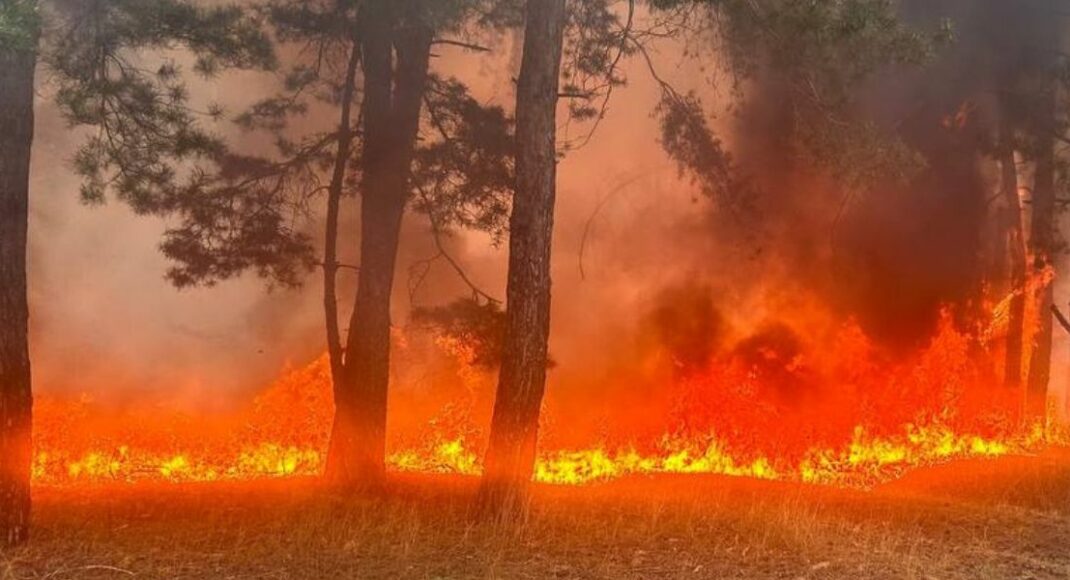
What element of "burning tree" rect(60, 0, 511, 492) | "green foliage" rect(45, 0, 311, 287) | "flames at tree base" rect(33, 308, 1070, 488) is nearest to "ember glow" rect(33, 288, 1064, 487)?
"flames at tree base" rect(33, 308, 1070, 488)

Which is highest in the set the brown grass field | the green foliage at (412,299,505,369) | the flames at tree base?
the green foliage at (412,299,505,369)

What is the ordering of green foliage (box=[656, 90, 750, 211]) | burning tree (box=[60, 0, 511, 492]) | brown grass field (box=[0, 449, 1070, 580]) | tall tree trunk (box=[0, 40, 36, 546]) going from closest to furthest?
1. brown grass field (box=[0, 449, 1070, 580])
2. tall tree trunk (box=[0, 40, 36, 546])
3. burning tree (box=[60, 0, 511, 492])
4. green foliage (box=[656, 90, 750, 211])

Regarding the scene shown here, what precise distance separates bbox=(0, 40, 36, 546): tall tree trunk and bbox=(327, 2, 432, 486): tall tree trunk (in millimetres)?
4751

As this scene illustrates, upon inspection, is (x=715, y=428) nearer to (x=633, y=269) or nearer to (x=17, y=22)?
(x=633, y=269)

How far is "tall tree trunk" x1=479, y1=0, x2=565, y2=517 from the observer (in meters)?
9.57

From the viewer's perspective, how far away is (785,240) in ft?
65.0

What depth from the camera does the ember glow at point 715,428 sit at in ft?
48.4

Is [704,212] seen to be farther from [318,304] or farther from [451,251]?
[318,304]

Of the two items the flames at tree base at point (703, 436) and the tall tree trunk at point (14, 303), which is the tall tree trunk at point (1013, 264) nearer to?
the flames at tree base at point (703, 436)

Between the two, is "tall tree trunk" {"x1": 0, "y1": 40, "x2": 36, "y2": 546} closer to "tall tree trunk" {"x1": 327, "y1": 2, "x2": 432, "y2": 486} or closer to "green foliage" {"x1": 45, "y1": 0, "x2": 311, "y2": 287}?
"green foliage" {"x1": 45, "y1": 0, "x2": 311, "y2": 287}

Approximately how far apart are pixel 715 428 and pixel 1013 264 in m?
8.61

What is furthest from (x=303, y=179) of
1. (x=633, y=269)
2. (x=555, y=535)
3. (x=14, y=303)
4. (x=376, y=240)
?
(x=633, y=269)

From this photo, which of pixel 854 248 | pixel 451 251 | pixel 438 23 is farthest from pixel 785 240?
pixel 438 23

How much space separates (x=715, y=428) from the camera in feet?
54.2
